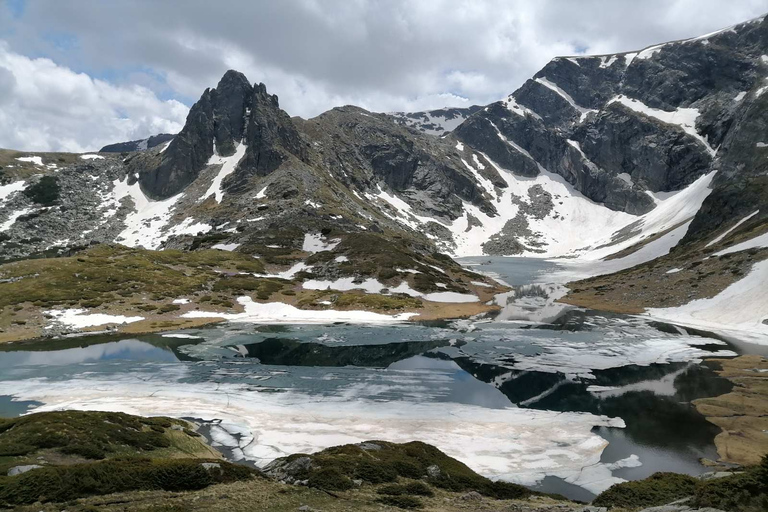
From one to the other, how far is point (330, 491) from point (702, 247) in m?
131

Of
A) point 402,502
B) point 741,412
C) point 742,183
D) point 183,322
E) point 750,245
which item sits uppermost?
point 742,183

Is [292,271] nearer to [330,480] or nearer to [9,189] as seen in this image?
[330,480]

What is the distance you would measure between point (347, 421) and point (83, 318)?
60.7 meters

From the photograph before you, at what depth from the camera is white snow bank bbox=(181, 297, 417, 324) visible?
81375mm

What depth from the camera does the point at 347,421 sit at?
33188mm

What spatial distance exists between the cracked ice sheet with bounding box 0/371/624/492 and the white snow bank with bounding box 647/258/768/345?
46.0 m

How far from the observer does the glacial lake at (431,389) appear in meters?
27.8

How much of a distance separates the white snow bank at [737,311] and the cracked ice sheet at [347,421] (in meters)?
46.0

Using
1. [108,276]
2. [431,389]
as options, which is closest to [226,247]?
[108,276]

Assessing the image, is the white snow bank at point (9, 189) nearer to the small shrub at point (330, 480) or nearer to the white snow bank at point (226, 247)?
the white snow bank at point (226, 247)

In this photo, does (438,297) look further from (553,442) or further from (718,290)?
(553,442)

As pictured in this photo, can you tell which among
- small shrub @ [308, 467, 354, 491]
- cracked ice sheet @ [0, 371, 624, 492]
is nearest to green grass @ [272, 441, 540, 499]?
small shrub @ [308, 467, 354, 491]

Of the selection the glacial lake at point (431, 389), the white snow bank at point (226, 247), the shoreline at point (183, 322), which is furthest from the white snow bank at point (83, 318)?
the white snow bank at point (226, 247)

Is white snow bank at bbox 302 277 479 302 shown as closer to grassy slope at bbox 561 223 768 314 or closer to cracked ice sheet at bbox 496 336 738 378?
grassy slope at bbox 561 223 768 314
